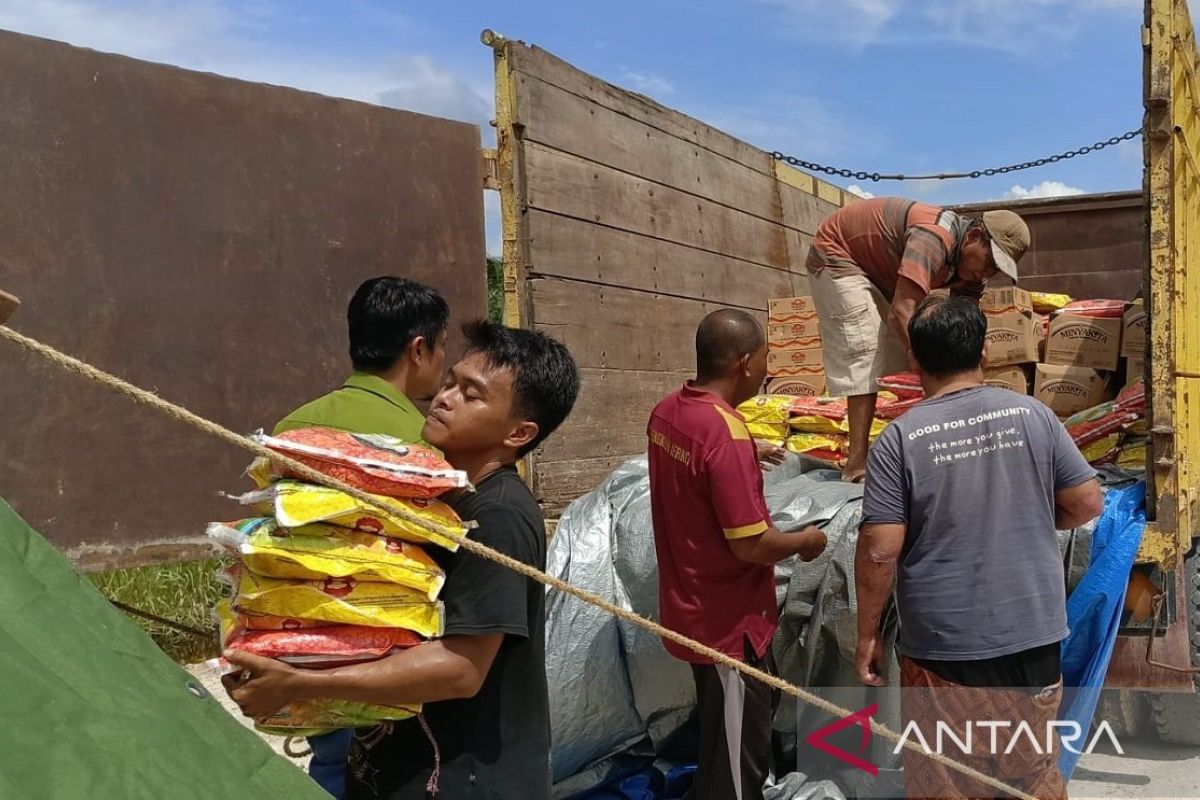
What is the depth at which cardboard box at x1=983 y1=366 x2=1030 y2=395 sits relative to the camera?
4.89 meters

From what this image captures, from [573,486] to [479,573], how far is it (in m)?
2.71

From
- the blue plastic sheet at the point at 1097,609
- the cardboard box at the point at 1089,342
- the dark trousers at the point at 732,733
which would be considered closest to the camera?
the dark trousers at the point at 732,733

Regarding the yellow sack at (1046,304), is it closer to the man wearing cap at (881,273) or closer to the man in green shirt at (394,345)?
the man wearing cap at (881,273)

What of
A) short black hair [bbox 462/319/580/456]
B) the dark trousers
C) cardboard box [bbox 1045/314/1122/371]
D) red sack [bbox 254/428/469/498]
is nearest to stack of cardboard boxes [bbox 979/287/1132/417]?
cardboard box [bbox 1045/314/1122/371]

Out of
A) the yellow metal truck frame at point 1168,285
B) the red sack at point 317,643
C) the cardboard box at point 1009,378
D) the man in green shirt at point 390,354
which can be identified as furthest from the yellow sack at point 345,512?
the cardboard box at point 1009,378

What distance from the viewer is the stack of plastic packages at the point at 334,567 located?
60.4 inches

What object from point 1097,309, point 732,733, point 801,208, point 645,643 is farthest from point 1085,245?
point 732,733

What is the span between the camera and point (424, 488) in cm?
163

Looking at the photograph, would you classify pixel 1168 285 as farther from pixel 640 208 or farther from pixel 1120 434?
pixel 640 208

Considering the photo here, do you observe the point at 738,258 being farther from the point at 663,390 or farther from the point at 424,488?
the point at 424,488

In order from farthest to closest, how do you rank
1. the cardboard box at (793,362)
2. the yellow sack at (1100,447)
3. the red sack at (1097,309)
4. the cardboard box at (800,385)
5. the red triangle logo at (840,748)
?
the cardboard box at (793,362), the cardboard box at (800,385), the red sack at (1097,309), the yellow sack at (1100,447), the red triangle logo at (840,748)

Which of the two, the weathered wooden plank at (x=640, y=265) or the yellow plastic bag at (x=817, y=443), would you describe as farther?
the yellow plastic bag at (x=817, y=443)

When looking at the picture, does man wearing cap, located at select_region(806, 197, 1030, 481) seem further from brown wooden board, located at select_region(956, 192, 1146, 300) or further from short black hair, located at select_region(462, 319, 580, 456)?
brown wooden board, located at select_region(956, 192, 1146, 300)

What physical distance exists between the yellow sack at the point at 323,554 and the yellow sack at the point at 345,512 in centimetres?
2
